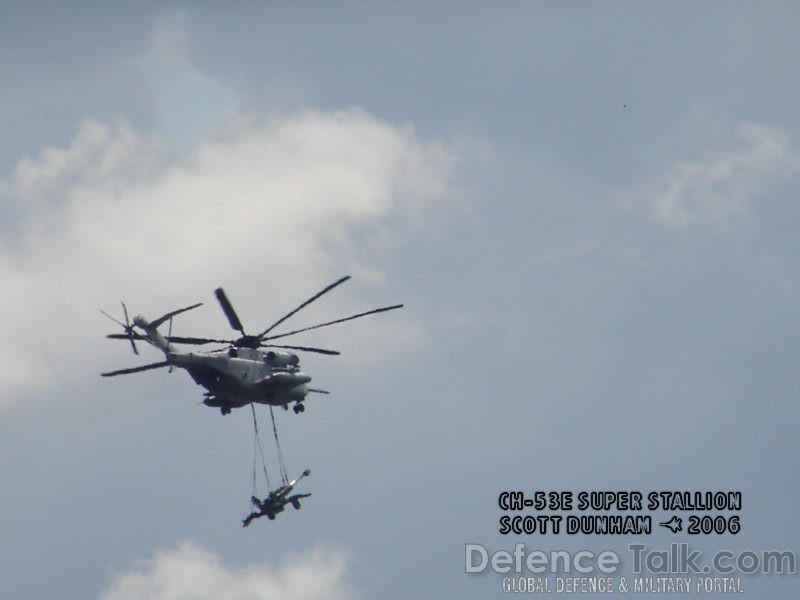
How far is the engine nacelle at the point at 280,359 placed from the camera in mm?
112250

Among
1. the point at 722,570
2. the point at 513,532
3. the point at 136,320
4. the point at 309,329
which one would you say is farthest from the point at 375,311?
the point at 722,570

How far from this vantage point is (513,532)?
12119 cm

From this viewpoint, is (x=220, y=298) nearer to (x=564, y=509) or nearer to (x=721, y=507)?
(x=564, y=509)

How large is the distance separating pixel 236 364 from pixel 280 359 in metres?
3.89

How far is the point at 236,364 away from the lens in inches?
4326

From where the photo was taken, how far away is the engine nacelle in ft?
368

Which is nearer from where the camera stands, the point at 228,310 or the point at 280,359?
the point at 228,310

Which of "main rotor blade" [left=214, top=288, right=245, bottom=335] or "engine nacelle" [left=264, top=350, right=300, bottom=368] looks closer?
"main rotor blade" [left=214, top=288, right=245, bottom=335]

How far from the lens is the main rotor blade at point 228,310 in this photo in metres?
106

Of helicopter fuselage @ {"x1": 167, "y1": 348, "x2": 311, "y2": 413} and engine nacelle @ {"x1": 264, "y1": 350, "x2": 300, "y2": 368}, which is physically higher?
engine nacelle @ {"x1": 264, "y1": 350, "x2": 300, "y2": 368}

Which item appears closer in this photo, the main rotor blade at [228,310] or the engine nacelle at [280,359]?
the main rotor blade at [228,310]

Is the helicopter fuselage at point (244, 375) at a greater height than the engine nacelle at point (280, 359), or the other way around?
the engine nacelle at point (280, 359)

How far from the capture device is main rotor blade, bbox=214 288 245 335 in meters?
106

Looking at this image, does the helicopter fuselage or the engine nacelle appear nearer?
the helicopter fuselage
